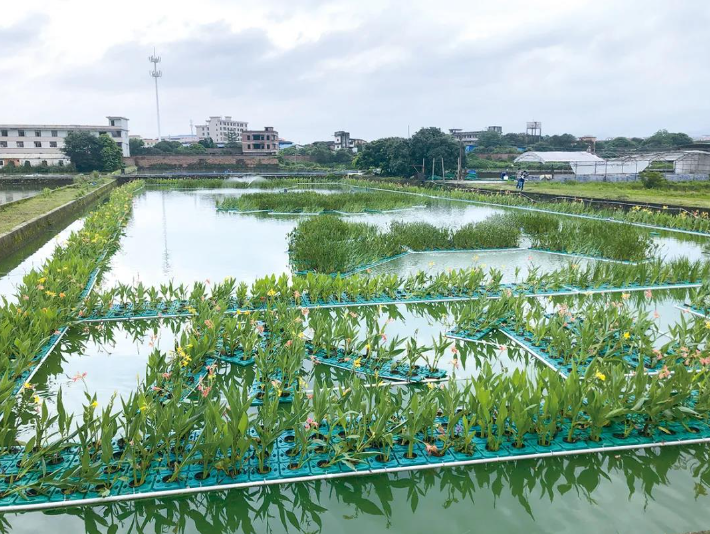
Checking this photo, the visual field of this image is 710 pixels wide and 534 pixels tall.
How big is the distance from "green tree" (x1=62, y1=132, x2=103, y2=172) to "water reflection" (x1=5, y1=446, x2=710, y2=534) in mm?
46287

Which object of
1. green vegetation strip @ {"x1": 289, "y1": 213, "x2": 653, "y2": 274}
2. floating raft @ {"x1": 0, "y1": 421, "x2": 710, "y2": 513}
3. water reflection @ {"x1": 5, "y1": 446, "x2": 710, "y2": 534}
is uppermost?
green vegetation strip @ {"x1": 289, "y1": 213, "x2": 653, "y2": 274}

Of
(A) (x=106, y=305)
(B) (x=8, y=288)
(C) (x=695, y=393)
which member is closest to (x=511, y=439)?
(C) (x=695, y=393)

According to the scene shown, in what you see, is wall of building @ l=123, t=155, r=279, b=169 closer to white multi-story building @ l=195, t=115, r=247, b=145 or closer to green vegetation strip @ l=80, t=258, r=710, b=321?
green vegetation strip @ l=80, t=258, r=710, b=321

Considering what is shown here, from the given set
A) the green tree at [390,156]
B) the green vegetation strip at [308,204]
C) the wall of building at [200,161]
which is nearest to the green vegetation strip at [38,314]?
the green vegetation strip at [308,204]

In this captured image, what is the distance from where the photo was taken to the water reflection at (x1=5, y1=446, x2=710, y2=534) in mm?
2908

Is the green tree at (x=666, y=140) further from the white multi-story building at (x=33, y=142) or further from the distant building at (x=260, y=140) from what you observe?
the white multi-story building at (x=33, y=142)

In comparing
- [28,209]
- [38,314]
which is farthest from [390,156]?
[38,314]

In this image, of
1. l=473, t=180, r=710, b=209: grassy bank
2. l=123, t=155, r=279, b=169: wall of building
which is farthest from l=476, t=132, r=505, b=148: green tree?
l=473, t=180, r=710, b=209: grassy bank

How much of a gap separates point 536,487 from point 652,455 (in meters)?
0.87

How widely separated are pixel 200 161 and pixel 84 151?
598 inches

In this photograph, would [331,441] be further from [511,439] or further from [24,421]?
[24,421]

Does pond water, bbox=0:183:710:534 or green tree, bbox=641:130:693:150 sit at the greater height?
green tree, bbox=641:130:693:150

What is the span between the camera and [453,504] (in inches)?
123

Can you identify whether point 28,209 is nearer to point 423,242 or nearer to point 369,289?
point 423,242
